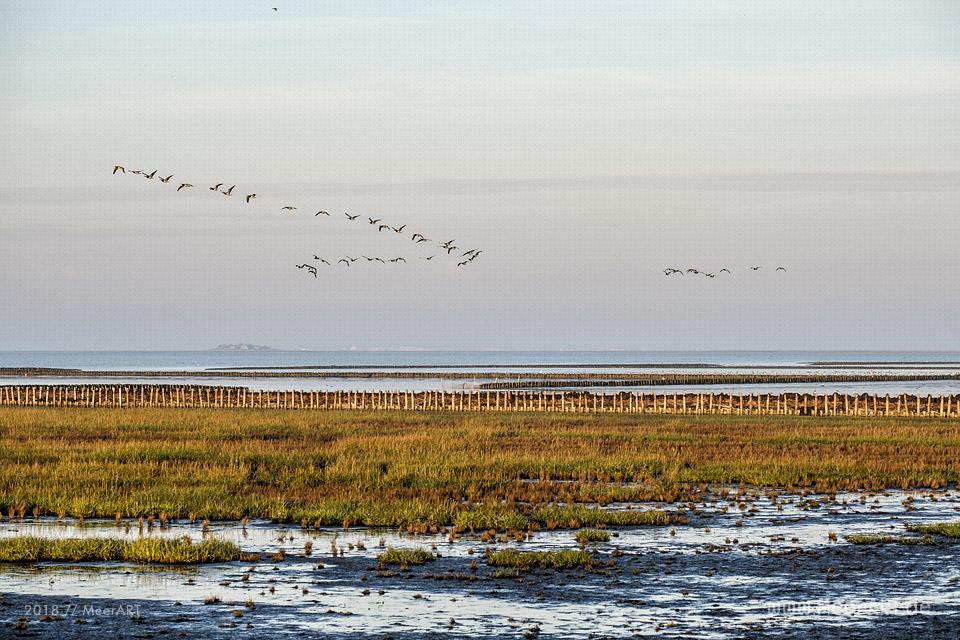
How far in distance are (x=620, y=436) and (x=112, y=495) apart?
983 inches

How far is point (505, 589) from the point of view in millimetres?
17984

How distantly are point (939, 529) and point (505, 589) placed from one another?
10.0 metres

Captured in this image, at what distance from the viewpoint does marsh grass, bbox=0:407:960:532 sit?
25.8m

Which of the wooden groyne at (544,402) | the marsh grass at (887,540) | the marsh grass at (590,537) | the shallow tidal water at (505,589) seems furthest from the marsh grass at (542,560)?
the wooden groyne at (544,402)

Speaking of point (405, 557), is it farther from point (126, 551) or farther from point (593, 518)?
point (593, 518)

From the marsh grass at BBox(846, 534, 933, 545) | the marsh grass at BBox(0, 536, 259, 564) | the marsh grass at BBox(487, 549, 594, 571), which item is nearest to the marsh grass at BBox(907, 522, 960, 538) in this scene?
the marsh grass at BBox(846, 534, 933, 545)

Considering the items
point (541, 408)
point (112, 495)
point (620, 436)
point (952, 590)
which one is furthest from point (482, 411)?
point (952, 590)

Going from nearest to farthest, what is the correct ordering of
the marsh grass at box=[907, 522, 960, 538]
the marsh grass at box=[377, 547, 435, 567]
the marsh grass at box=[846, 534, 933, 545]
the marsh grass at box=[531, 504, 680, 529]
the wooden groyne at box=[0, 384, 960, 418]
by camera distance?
the marsh grass at box=[377, 547, 435, 567]
the marsh grass at box=[846, 534, 933, 545]
the marsh grass at box=[907, 522, 960, 538]
the marsh grass at box=[531, 504, 680, 529]
the wooden groyne at box=[0, 384, 960, 418]

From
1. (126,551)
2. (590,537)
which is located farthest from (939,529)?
(126,551)

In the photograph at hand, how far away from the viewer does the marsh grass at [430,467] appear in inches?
1014

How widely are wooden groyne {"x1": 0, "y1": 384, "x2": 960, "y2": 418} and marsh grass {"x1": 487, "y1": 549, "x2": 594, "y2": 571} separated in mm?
51698

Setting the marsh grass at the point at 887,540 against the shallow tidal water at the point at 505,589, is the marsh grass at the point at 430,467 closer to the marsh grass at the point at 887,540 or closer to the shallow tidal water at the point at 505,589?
the shallow tidal water at the point at 505,589

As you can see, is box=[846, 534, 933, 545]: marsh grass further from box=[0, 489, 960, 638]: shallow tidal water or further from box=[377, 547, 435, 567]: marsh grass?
box=[377, 547, 435, 567]: marsh grass

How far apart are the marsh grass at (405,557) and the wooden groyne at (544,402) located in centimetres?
5266
